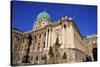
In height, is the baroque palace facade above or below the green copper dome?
below

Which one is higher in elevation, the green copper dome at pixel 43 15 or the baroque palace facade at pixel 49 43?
the green copper dome at pixel 43 15

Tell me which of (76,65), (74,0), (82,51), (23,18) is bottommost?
→ (76,65)

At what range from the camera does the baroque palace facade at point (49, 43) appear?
7.60 ft

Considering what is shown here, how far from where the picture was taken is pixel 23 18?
2328 mm

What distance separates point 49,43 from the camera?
244 cm

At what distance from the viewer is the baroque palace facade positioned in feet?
7.60

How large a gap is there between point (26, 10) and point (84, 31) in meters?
0.80

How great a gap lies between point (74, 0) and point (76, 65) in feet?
2.71

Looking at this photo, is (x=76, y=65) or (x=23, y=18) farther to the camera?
(x=76, y=65)

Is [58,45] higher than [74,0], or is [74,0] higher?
[74,0]

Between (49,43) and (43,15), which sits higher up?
(43,15)
